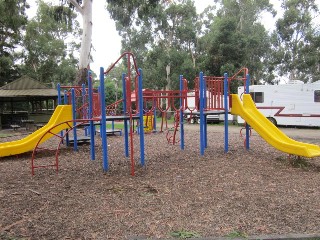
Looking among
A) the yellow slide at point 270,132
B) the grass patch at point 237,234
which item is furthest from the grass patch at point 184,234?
the yellow slide at point 270,132

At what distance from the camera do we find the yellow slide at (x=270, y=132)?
635cm

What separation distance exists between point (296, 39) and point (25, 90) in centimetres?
2257

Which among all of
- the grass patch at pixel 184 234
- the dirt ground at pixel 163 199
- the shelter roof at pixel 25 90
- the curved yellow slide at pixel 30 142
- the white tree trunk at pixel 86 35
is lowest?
the grass patch at pixel 184 234

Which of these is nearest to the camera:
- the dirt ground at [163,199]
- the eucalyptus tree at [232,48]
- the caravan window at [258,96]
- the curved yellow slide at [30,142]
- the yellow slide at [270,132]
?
the dirt ground at [163,199]


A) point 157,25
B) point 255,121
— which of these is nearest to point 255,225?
point 255,121

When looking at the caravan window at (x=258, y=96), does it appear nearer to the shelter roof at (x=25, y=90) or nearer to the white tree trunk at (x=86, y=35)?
the white tree trunk at (x=86, y=35)

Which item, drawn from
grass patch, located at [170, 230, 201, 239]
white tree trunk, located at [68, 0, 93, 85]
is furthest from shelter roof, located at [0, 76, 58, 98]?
grass patch, located at [170, 230, 201, 239]

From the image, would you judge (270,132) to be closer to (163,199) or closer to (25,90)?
(163,199)

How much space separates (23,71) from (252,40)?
73.2 ft

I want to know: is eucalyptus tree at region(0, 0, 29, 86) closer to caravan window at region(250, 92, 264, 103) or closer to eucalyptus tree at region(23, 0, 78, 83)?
eucalyptus tree at region(23, 0, 78, 83)

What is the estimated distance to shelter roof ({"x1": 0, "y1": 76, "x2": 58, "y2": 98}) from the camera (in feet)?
61.3

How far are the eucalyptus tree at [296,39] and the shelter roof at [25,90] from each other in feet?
65.2

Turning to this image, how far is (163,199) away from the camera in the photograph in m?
4.44

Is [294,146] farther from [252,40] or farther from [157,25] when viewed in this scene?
[157,25]
